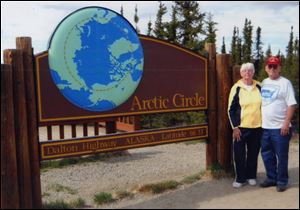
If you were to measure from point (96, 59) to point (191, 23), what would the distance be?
7620 millimetres

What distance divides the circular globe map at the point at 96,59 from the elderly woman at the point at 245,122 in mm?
1303

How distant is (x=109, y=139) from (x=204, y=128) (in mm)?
1553

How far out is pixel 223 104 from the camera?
6086 millimetres

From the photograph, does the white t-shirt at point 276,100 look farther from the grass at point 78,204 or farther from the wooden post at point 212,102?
the grass at point 78,204

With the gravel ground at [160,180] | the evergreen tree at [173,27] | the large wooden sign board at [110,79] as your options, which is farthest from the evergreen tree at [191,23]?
the large wooden sign board at [110,79]

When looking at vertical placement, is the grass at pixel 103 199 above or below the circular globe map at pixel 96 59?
below

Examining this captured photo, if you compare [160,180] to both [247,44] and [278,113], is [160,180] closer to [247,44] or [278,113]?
[278,113]

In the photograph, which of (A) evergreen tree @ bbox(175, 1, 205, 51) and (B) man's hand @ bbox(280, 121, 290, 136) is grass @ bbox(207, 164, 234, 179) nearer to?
(B) man's hand @ bbox(280, 121, 290, 136)

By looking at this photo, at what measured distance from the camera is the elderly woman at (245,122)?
549cm

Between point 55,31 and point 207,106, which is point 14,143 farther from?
point 207,106

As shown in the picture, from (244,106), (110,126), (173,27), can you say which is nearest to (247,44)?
(173,27)

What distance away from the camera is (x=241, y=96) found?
219 inches

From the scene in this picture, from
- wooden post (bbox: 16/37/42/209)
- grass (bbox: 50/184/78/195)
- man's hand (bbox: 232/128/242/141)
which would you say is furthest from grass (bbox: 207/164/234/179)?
wooden post (bbox: 16/37/42/209)

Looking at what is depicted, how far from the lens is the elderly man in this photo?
5.19 m
